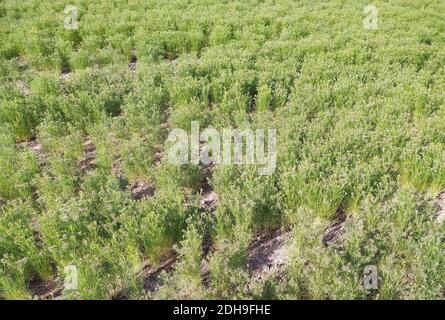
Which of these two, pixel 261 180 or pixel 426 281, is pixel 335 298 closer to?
pixel 426 281

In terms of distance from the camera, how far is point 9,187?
5.82 metres

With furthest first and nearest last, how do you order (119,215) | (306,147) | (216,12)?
1. (216,12)
2. (306,147)
3. (119,215)

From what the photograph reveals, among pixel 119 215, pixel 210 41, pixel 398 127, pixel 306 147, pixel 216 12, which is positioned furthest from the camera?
pixel 216 12

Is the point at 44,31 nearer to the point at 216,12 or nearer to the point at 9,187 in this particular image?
the point at 216,12

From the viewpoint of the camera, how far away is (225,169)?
5.71m

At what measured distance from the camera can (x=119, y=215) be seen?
5234mm

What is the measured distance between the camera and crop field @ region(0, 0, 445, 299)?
4.50 m

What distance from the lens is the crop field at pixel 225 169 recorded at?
4.50 meters

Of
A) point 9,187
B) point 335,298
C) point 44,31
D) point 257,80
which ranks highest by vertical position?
point 44,31

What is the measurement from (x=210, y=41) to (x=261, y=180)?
6561 mm

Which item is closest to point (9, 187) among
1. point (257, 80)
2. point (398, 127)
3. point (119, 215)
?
point (119, 215)

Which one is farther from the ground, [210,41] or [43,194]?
[210,41]

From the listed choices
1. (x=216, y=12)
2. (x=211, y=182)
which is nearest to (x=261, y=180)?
(x=211, y=182)

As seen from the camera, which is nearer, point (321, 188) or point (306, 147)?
point (321, 188)
